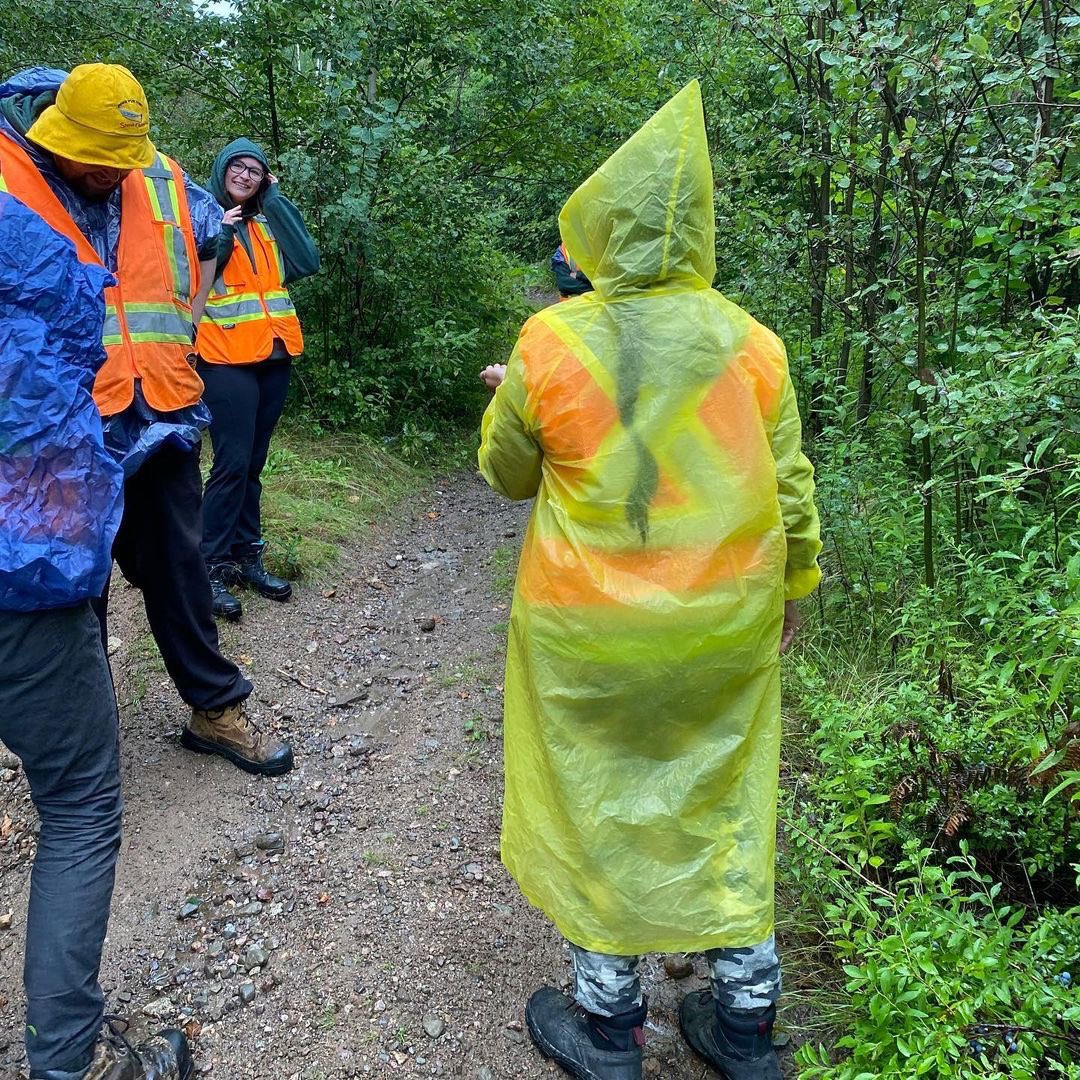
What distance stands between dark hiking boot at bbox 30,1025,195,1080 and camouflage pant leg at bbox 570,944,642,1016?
0.98m

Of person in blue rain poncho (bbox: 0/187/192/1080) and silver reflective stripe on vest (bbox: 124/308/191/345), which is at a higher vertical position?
silver reflective stripe on vest (bbox: 124/308/191/345)

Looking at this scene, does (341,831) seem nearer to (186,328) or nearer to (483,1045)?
(483,1045)

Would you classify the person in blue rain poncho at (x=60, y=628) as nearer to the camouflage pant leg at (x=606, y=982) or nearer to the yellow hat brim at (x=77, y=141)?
the yellow hat brim at (x=77, y=141)

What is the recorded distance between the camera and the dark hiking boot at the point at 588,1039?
199 centimetres

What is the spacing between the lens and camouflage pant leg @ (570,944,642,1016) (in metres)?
1.93

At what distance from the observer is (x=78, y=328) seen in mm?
1745

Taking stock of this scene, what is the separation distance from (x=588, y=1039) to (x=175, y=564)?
1883mm

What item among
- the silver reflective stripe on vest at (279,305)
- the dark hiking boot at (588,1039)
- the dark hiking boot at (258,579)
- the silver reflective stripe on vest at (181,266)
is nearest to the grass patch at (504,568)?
the dark hiking boot at (258,579)

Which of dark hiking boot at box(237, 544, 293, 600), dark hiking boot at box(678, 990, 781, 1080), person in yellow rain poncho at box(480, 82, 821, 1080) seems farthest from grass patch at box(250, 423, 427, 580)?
dark hiking boot at box(678, 990, 781, 1080)

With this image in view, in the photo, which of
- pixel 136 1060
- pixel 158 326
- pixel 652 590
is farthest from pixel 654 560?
pixel 158 326

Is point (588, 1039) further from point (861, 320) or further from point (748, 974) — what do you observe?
point (861, 320)

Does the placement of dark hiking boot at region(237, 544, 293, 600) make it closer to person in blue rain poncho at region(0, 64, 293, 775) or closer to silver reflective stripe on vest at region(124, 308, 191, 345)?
person in blue rain poncho at region(0, 64, 293, 775)

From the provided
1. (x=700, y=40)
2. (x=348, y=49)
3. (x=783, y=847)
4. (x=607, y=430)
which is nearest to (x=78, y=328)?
(x=607, y=430)

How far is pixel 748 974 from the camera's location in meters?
1.90
